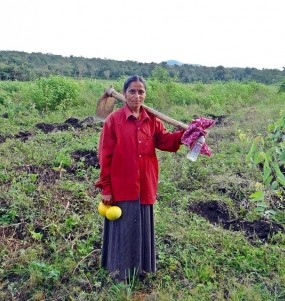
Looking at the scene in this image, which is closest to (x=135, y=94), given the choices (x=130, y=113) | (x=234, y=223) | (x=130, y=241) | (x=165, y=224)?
(x=130, y=113)

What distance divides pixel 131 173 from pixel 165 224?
1259 mm

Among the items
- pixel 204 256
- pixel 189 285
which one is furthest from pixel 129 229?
pixel 204 256

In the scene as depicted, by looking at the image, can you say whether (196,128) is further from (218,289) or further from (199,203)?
(199,203)

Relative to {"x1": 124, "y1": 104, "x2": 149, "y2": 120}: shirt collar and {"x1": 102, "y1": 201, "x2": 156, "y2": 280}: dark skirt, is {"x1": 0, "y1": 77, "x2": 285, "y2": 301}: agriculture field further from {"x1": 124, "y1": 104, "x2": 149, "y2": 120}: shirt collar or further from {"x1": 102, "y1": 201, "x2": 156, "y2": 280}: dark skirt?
{"x1": 124, "y1": 104, "x2": 149, "y2": 120}: shirt collar

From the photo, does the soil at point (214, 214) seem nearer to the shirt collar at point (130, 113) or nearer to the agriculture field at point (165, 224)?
the agriculture field at point (165, 224)

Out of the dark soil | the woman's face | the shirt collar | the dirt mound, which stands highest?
the woman's face

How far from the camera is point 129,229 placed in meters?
2.79

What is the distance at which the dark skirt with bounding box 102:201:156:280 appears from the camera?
9.18 feet

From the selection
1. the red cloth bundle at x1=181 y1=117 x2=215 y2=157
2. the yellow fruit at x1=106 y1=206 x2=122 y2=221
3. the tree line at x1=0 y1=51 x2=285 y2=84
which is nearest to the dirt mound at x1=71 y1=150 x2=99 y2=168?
the yellow fruit at x1=106 y1=206 x2=122 y2=221

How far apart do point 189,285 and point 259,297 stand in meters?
0.48

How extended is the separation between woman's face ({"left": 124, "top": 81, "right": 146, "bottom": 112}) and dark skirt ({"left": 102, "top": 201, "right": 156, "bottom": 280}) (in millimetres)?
629

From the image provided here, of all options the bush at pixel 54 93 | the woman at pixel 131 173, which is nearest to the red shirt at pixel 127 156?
the woman at pixel 131 173

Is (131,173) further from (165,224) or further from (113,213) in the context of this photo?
(165,224)

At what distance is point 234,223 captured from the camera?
4.16 m
